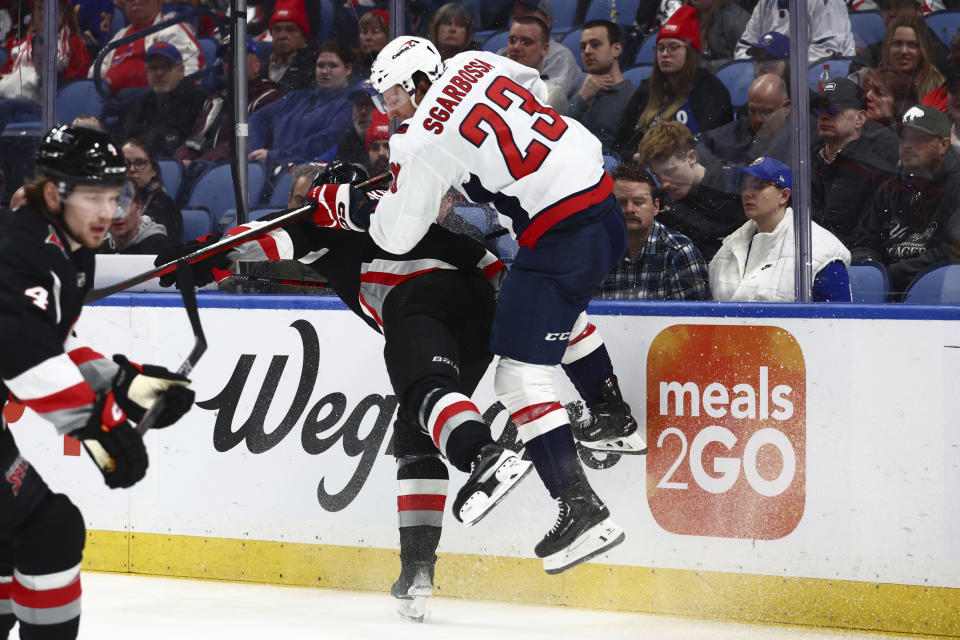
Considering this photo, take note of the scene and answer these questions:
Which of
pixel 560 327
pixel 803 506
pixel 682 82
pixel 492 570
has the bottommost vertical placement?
pixel 492 570

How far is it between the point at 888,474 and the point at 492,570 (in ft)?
3.66

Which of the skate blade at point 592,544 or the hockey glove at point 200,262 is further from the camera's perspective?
the hockey glove at point 200,262

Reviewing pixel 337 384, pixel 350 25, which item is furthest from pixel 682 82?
pixel 337 384

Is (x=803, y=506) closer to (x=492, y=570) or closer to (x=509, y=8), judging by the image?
(x=492, y=570)

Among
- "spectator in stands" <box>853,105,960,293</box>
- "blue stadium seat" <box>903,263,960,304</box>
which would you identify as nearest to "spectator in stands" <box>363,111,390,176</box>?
"spectator in stands" <box>853,105,960,293</box>

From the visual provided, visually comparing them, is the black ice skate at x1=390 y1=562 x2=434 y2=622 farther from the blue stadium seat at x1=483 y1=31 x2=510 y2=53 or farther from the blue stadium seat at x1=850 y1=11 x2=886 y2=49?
the blue stadium seat at x1=850 y1=11 x2=886 y2=49

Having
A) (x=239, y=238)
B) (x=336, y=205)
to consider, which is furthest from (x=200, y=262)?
(x=336, y=205)

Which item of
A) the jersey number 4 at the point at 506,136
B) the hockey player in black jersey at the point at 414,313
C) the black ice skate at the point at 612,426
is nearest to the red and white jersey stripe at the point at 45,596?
the hockey player in black jersey at the point at 414,313

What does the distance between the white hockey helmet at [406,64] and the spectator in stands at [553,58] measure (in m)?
0.71

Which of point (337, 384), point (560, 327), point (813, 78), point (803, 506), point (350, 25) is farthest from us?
point (350, 25)

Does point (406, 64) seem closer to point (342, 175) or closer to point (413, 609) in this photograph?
point (342, 175)

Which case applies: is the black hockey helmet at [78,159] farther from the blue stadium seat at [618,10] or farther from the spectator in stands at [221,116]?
the blue stadium seat at [618,10]

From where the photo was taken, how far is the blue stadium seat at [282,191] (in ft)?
12.3

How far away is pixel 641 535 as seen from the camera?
3186 millimetres
